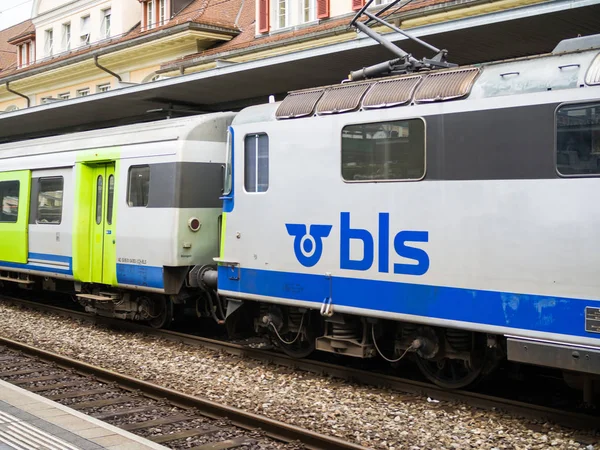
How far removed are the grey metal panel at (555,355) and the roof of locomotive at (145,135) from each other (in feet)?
19.9

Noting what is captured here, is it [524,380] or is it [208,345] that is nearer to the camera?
[524,380]

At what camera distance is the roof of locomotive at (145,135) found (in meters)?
11.0

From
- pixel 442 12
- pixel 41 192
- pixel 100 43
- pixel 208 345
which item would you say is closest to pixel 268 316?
pixel 208 345

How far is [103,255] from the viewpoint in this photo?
40.2 feet

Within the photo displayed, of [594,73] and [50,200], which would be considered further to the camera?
[50,200]

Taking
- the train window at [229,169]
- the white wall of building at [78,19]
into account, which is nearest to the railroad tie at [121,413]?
the train window at [229,169]

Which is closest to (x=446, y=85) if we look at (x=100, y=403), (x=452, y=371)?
(x=452, y=371)

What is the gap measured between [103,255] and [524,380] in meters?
7.04

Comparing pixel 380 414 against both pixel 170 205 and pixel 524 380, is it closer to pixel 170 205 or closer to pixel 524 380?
pixel 524 380

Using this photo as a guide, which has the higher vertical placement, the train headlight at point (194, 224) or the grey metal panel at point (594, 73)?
the grey metal panel at point (594, 73)

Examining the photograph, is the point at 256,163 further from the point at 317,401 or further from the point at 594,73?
the point at 594,73

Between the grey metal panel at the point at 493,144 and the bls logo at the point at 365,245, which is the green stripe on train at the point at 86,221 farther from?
the grey metal panel at the point at 493,144

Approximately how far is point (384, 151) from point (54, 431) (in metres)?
4.17

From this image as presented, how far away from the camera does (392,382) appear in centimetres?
834
